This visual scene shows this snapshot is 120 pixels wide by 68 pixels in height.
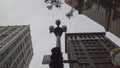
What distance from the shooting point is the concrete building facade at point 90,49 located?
74.9 meters

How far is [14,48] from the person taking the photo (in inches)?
3784

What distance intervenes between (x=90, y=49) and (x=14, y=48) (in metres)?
31.9

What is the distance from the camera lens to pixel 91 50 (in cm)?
8500

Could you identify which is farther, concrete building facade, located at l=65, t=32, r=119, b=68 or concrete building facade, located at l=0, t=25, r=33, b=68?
concrete building facade, located at l=0, t=25, r=33, b=68

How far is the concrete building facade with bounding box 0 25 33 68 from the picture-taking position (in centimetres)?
8494

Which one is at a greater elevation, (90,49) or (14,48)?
(90,49)

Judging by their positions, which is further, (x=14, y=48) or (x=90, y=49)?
(x=14, y=48)

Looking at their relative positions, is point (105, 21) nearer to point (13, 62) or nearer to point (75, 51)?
point (75, 51)

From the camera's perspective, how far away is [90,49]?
85.3 meters

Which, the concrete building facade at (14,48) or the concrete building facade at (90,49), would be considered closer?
the concrete building facade at (90,49)

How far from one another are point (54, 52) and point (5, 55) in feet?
265

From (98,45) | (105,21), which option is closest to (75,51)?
(98,45)

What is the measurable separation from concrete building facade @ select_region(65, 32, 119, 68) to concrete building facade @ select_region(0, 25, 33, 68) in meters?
21.8

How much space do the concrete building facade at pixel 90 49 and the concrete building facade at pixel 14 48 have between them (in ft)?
71.4
